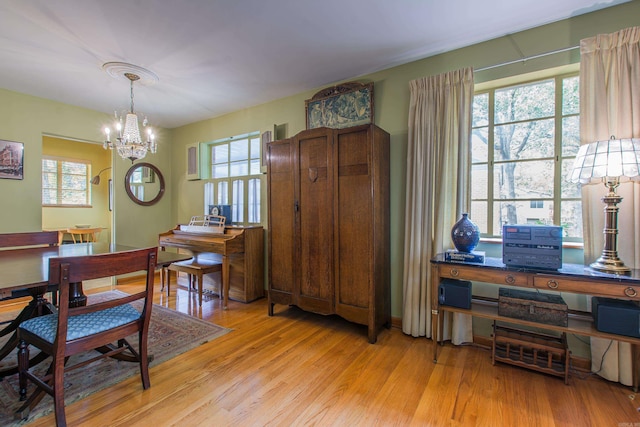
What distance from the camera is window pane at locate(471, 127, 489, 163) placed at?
2.46 metres

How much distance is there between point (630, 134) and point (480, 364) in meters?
1.86

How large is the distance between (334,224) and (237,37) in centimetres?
177

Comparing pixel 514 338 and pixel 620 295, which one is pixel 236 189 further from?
pixel 620 295

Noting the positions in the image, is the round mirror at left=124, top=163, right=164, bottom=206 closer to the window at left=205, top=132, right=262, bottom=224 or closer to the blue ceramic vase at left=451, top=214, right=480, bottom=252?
the window at left=205, top=132, right=262, bottom=224

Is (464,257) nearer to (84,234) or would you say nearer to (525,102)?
(525,102)

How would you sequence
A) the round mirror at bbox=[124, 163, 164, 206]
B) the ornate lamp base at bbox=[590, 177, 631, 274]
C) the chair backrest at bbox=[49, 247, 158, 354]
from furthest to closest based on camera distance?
the round mirror at bbox=[124, 163, 164, 206] → the ornate lamp base at bbox=[590, 177, 631, 274] → the chair backrest at bbox=[49, 247, 158, 354]

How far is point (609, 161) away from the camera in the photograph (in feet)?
5.49

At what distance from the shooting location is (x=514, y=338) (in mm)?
2039

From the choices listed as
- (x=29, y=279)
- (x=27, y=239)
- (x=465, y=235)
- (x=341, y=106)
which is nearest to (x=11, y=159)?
(x=27, y=239)

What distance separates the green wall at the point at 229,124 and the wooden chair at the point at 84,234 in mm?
1425

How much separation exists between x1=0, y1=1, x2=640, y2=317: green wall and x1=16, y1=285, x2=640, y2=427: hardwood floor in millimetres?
785

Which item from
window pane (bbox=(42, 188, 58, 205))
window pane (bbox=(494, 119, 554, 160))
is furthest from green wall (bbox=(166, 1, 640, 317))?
window pane (bbox=(42, 188, 58, 205))

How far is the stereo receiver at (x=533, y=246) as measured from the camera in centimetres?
178

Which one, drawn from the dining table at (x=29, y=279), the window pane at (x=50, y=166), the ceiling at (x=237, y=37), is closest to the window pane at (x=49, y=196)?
the window pane at (x=50, y=166)
